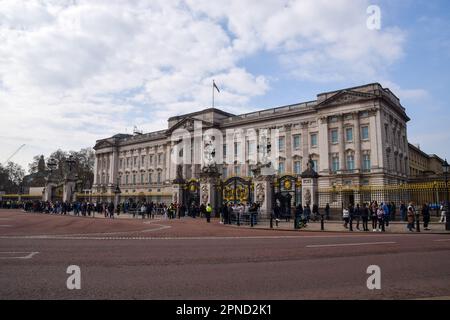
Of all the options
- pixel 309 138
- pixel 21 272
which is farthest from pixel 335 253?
pixel 309 138

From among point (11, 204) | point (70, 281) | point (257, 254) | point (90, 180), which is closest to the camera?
point (70, 281)

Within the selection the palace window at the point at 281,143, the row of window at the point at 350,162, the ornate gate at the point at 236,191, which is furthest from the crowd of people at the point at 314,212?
the palace window at the point at 281,143

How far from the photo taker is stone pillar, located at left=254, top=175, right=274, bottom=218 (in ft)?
95.5

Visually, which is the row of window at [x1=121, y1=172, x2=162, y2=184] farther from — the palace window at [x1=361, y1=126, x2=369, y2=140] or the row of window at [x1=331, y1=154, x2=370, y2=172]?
the palace window at [x1=361, y1=126, x2=369, y2=140]

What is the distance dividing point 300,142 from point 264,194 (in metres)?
33.8

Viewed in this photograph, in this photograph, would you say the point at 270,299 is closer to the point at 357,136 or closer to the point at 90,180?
the point at 357,136

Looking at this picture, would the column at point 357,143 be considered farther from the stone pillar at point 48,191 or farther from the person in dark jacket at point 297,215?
the stone pillar at point 48,191

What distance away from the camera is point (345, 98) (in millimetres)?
54750

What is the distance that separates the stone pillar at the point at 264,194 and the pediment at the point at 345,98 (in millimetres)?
30358

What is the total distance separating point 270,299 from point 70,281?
3.79 metres

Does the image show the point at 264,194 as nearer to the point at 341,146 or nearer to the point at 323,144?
the point at 341,146

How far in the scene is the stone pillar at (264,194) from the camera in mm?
29109

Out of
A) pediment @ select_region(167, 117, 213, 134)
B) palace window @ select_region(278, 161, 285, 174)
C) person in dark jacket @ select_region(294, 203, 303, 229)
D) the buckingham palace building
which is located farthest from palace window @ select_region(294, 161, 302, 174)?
person in dark jacket @ select_region(294, 203, 303, 229)

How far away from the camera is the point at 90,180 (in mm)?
106312
